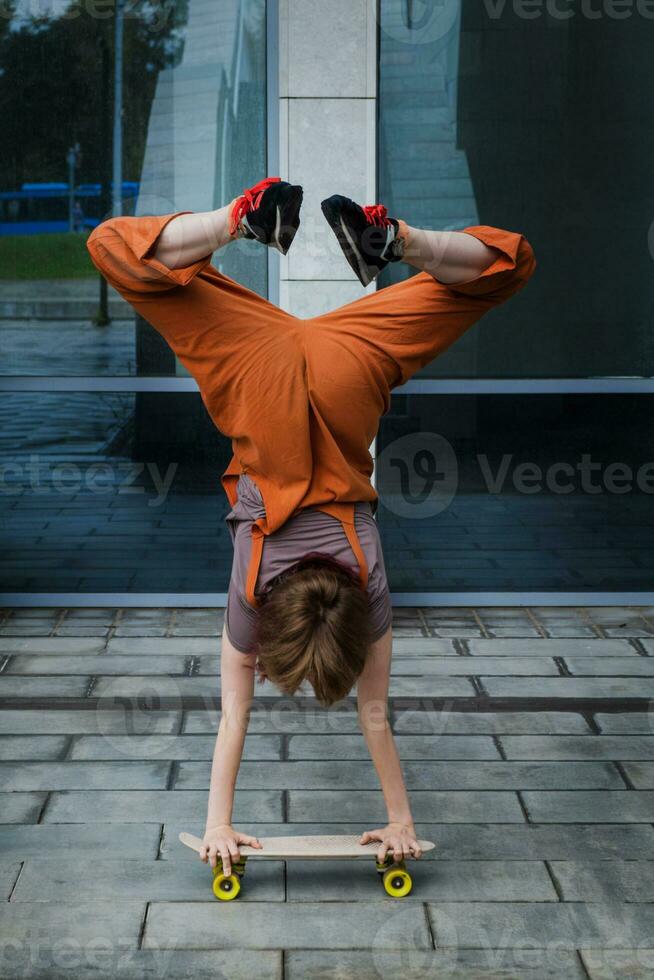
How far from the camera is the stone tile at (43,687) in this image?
12.2 ft

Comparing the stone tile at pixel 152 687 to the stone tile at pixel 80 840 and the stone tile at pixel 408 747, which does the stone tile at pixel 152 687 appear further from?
the stone tile at pixel 80 840

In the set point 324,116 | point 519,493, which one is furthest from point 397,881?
point 324,116

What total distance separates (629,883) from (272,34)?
326cm

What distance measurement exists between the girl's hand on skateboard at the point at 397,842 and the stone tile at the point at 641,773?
0.82 m

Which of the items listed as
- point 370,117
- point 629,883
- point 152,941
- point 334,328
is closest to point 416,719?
point 629,883

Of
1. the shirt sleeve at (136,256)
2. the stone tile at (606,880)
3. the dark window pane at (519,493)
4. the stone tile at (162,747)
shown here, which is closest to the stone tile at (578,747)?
the stone tile at (606,880)

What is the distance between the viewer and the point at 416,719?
3.54 meters

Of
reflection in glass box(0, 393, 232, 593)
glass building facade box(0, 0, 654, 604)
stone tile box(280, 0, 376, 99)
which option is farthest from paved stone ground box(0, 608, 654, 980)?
stone tile box(280, 0, 376, 99)

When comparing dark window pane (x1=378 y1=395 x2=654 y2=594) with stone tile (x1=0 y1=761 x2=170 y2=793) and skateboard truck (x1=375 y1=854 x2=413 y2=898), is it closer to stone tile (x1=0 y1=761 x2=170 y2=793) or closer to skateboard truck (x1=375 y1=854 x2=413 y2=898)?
stone tile (x1=0 y1=761 x2=170 y2=793)

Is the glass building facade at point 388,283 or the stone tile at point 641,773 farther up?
the glass building facade at point 388,283

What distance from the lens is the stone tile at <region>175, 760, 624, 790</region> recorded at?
3090mm

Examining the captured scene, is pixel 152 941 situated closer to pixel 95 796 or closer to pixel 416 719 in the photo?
pixel 95 796

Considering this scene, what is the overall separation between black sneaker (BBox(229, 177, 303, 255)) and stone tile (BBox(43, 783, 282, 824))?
159cm

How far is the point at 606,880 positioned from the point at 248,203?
1732 mm
